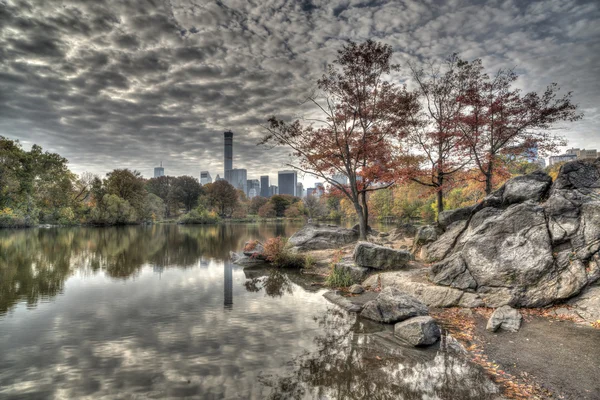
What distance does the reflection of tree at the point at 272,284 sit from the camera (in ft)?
41.1

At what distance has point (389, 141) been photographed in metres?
18.8

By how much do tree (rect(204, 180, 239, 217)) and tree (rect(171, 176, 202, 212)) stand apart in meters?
3.61

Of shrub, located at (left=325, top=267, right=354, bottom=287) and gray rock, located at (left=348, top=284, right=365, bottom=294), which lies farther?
shrub, located at (left=325, top=267, right=354, bottom=287)

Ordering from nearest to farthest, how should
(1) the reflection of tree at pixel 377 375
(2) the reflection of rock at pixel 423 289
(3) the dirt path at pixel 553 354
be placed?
1. (3) the dirt path at pixel 553 354
2. (1) the reflection of tree at pixel 377 375
3. (2) the reflection of rock at pixel 423 289

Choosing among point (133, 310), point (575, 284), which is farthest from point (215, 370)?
point (575, 284)

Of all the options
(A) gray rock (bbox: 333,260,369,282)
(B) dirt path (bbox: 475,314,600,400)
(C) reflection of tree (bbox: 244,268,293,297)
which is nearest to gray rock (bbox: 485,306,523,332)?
(B) dirt path (bbox: 475,314,600,400)

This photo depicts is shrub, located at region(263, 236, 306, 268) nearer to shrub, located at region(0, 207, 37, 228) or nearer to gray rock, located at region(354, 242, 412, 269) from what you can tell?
gray rock, located at region(354, 242, 412, 269)

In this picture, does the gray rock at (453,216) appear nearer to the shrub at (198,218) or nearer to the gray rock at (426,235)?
the gray rock at (426,235)

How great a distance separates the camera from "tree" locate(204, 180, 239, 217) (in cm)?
8681

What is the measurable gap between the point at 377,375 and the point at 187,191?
90.7 m

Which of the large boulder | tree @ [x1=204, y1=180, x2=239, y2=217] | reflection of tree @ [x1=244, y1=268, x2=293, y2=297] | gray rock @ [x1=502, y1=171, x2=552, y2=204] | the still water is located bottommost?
reflection of tree @ [x1=244, y1=268, x2=293, y2=297]

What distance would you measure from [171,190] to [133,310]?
82557 millimetres

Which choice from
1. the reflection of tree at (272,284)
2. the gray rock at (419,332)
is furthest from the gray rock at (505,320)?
the reflection of tree at (272,284)

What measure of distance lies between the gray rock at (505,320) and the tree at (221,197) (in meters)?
84.0
